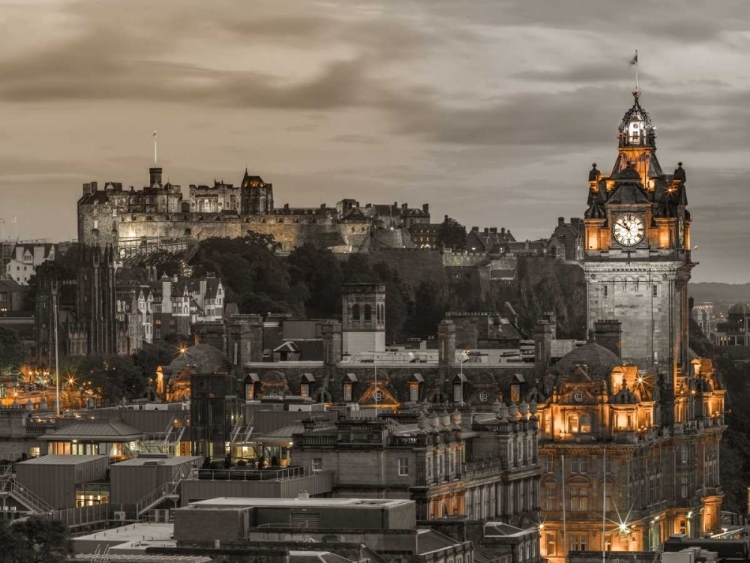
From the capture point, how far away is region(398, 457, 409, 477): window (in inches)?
5172

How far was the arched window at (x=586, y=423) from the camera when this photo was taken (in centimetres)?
17300

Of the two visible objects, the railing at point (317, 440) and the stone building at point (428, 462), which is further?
the railing at point (317, 440)

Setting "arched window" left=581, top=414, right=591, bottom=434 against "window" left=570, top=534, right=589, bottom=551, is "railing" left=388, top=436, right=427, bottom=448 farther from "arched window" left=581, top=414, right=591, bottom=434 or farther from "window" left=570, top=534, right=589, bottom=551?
"arched window" left=581, top=414, right=591, bottom=434

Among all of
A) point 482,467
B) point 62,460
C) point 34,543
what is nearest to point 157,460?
point 62,460

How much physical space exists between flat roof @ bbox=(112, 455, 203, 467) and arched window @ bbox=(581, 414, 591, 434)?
131 ft

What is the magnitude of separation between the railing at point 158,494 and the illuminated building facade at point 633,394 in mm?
37317

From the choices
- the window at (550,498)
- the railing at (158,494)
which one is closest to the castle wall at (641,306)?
the window at (550,498)

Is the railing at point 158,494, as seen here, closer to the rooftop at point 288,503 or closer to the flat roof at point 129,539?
the rooftop at point 288,503

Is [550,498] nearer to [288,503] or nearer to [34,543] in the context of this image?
[288,503]

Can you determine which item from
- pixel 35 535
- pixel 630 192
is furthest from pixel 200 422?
pixel 35 535

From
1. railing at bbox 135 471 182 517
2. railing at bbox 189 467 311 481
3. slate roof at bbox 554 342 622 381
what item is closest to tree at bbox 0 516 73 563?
railing at bbox 189 467 311 481

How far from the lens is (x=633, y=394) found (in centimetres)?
17450

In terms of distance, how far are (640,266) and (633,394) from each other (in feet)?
43.0

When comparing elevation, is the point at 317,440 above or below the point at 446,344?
below
